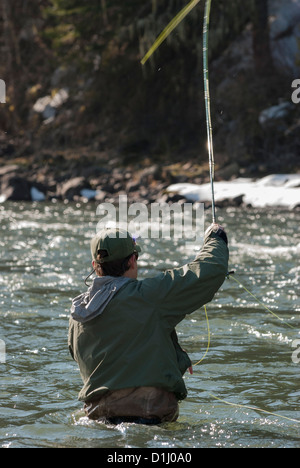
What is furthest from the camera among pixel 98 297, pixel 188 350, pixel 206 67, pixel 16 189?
pixel 16 189

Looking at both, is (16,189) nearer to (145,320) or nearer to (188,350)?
(188,350)

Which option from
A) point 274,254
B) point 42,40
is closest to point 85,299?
point 274,254

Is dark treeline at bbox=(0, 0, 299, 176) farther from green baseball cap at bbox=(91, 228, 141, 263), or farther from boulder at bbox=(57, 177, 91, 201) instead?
green baseball cap at bbox=(91, 228, 141, 263)

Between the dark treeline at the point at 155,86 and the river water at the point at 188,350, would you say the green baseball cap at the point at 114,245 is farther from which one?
the dark treeline at the point at 155,86

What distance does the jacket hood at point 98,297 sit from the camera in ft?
15.0

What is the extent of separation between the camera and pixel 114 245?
15.1 ft

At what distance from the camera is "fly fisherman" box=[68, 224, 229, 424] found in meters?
4.50

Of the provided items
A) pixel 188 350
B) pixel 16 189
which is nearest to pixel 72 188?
pixel 16 189

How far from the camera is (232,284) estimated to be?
11.0 m

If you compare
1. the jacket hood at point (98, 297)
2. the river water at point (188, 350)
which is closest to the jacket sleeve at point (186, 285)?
the jacket hood at point (98, 297)

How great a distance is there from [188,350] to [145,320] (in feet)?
10.8

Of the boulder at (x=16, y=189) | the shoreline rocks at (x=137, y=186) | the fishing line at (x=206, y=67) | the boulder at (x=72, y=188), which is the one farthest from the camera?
the boulder at (x=72, y=188)

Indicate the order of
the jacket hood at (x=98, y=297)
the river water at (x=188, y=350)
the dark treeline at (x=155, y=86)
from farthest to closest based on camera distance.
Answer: the dark treeline at (x=155, y=86) → the river water at (x=188, y=350) → the jacket hood at (x=98, y=297)
